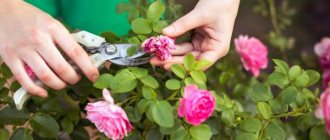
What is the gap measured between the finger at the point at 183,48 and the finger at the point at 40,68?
11.6 inches

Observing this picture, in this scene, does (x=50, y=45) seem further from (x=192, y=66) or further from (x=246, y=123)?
(x=246, y=123)

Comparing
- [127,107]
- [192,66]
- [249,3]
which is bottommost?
[249,3]

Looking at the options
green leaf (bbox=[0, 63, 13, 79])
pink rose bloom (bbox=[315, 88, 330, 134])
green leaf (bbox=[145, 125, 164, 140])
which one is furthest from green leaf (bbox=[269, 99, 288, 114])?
green leaf (bbox=[0, 63, 13, 79])

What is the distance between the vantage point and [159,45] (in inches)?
48.8

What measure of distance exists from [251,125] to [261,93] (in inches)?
3.5

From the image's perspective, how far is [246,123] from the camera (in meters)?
→ 1.38

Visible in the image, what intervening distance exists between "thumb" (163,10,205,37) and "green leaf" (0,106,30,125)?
0.40m

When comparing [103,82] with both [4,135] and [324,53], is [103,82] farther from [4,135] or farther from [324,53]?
[324,53]

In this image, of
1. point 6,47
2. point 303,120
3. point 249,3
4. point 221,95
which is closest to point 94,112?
point 6,47

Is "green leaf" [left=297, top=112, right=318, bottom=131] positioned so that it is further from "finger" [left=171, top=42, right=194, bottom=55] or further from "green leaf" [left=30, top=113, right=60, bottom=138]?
"green leaf" [left=30, top=113, right=60, bottom=138]

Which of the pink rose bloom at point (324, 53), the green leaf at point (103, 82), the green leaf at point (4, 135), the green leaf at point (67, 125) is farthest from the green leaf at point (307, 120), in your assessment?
the pink rose bloom at point (324, 53)

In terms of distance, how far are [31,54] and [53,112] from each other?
34 cm

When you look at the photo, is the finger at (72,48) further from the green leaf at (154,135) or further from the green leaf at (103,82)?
the green leaf at (154,135)

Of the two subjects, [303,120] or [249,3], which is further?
[249,3]
